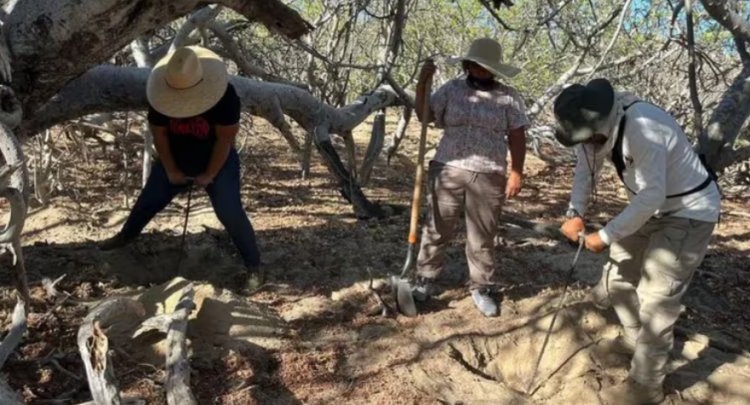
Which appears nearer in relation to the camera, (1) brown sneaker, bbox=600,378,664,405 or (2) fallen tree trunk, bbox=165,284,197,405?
(2) fallen tree trunk, bbox=165,284,197,405

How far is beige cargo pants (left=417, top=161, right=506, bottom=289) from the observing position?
407 cm

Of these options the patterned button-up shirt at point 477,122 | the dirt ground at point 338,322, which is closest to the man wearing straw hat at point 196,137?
the dirt ground at point 338,322

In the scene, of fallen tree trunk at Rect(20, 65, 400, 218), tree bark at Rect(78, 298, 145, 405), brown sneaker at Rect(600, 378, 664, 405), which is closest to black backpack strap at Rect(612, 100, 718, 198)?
brown sneaker at Rect(600, 378, 664, 405)

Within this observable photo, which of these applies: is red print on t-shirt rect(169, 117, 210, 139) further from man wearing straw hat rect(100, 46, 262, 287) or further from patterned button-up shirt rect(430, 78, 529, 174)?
patterned button-up shirt rect(430, 78, 529, 174)

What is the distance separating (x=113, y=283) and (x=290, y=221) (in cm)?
205

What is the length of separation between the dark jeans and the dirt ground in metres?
0.30

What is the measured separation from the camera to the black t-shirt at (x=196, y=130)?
13.5 feet

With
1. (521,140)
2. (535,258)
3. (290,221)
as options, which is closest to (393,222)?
(290,221)

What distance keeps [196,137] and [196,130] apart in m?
0.06

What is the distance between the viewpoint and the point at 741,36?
443cm

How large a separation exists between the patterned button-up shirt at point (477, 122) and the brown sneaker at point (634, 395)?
1346 millimetres

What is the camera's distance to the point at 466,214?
13.8 feet

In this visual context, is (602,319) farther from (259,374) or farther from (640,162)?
(259,374)

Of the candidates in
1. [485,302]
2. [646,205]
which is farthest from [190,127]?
[646,205]
